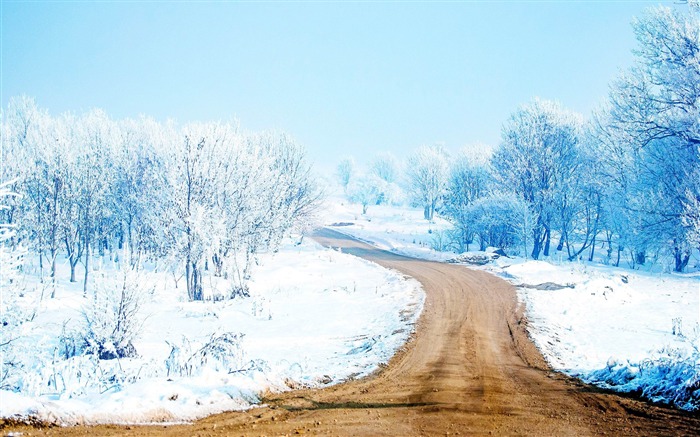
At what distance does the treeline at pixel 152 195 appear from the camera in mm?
26250

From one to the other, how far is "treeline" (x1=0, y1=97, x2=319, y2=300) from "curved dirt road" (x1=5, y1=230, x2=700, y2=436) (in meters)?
17.3

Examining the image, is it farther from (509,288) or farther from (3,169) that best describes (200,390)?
(3,169)

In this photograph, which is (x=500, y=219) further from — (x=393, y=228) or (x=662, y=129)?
(x=393, y=228)

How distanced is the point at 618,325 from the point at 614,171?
26.5 m

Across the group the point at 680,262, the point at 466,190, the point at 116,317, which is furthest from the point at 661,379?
the point at 466,190

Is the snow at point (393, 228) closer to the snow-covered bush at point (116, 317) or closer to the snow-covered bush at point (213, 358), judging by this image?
the snow-covered bush at point (116, 317)

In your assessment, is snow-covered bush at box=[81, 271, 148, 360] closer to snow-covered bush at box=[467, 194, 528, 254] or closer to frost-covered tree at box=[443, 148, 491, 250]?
snow-covered bush at box=[467, 194, 528, 254]

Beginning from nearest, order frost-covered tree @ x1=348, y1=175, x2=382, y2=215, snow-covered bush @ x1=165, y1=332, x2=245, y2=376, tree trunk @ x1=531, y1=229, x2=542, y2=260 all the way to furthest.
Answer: snow-covered bush @ x1=165, y1=332, x2=245, y2=376 < tree trunk @ x1=531, y1=229, x2=542, y2=260 < frost-covered tree @ x1=348, y1=175, x2=382, y2=215

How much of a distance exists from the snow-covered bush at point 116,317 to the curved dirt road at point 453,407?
26.3ft

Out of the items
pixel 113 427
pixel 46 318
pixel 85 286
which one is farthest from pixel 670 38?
pixel 85 286

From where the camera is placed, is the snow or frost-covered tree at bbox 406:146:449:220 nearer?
the snow

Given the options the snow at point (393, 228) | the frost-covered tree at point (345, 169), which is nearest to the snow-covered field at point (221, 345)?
the snow at point (393, 228)

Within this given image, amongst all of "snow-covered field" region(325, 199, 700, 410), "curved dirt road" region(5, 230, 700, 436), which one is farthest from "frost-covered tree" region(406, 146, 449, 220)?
"curved dirt road" region(5, 230, 700, 436)

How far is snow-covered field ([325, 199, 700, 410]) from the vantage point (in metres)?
8.34
